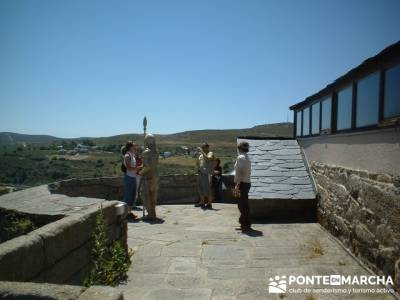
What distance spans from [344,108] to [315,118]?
237 centimetres

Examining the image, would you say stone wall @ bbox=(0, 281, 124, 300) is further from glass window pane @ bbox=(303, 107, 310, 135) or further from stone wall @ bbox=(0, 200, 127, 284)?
glass window pane @ bbox=(303, 107, 310, 135)

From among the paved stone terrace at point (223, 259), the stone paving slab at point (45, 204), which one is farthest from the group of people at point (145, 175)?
the stone paving slab at point (45, 204)

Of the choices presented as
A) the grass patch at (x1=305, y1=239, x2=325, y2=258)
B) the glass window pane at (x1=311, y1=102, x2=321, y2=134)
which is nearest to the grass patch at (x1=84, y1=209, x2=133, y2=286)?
the grass patch at (x1=305, y1=239, x2=325, y2=258)

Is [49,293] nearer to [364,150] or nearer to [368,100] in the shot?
[364,150]

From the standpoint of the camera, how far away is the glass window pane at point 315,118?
9.01m

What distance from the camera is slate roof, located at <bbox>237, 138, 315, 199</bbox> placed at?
8.36m

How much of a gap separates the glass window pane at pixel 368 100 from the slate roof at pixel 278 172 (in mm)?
2812

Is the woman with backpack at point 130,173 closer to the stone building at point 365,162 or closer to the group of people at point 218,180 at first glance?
the group of people at point 218,180

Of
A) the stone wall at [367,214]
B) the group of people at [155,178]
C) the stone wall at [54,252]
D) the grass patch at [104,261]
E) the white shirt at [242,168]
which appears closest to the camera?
the stone wall at [54,252]

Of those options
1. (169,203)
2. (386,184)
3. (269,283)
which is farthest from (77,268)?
(169,203)

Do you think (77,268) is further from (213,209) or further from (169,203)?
(169,203)

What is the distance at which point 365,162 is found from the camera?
5.29 meters

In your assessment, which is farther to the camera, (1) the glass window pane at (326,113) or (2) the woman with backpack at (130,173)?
(2) the woman with backpack at (130,173)

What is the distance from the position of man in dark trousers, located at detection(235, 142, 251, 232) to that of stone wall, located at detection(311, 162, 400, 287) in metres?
1.61
